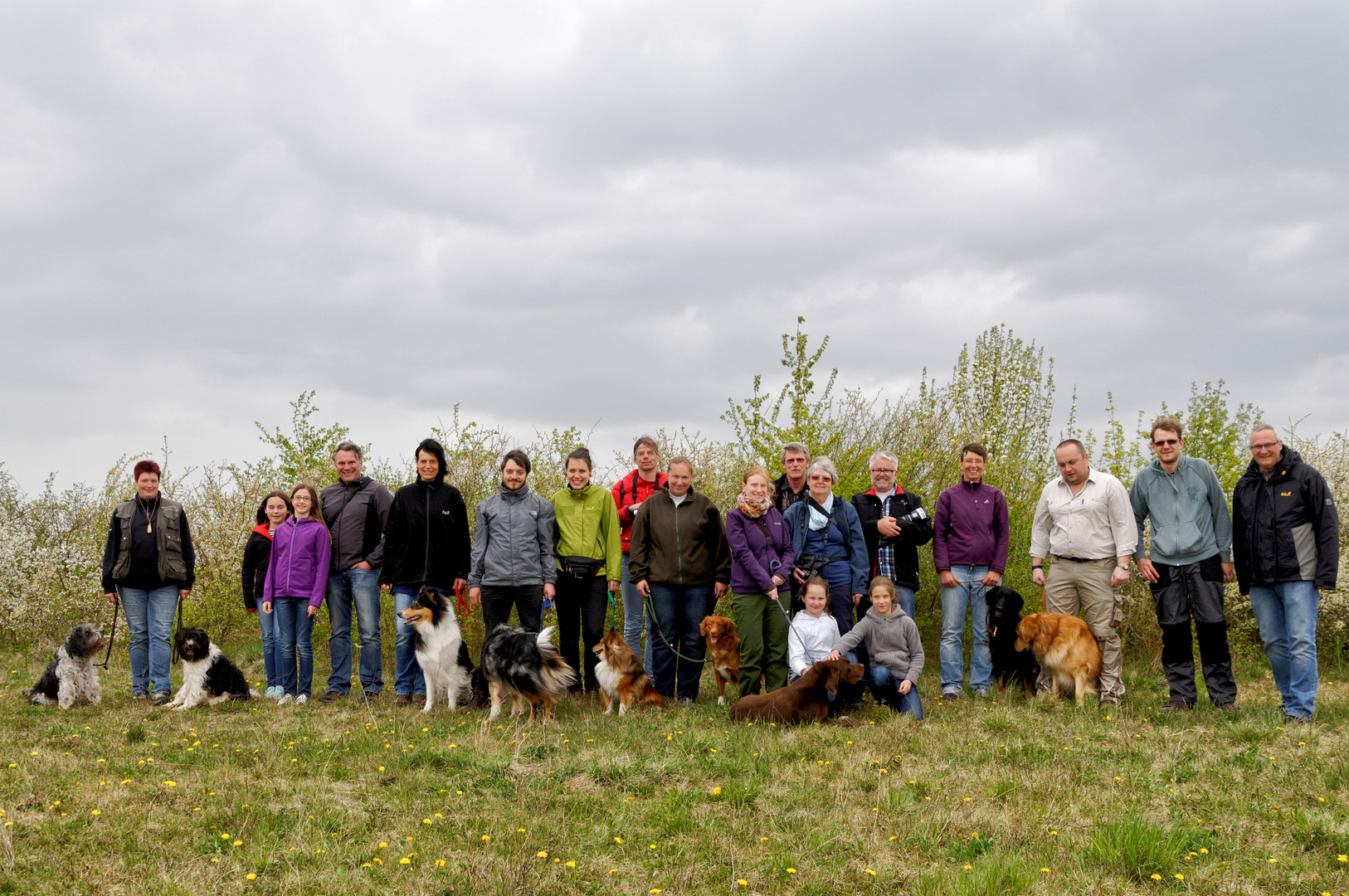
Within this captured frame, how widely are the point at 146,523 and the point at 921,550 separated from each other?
7912 mm

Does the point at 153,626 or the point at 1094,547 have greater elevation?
the point at 1094,547

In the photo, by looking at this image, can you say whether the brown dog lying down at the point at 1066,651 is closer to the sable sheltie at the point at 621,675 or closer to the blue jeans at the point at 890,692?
the blue jeans at the point at 890,692

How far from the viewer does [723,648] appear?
714 cm

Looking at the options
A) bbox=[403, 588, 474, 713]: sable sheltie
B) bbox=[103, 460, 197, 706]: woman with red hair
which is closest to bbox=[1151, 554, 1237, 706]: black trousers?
bbox=[403, 588, 474, 713]: sable sheltie

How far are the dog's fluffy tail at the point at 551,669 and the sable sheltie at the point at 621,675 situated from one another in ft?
1.23

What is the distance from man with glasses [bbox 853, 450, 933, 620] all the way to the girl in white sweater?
0.77 meters

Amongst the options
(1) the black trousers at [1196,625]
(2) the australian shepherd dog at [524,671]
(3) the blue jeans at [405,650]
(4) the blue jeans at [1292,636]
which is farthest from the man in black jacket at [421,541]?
(4) the blue jeans at [1292,636]

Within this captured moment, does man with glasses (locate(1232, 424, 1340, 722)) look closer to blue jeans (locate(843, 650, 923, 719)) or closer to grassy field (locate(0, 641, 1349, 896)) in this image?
grassy field (locate(0, 641, 1349, 896))

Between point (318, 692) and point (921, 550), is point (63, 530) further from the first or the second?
point (921, 550)

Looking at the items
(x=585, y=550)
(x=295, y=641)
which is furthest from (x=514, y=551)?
(x=295, y=641)

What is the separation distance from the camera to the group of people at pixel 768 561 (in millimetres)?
6453

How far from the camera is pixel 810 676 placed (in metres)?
6.04

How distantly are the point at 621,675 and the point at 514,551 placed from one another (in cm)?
132

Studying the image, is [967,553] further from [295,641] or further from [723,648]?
[295,641]
